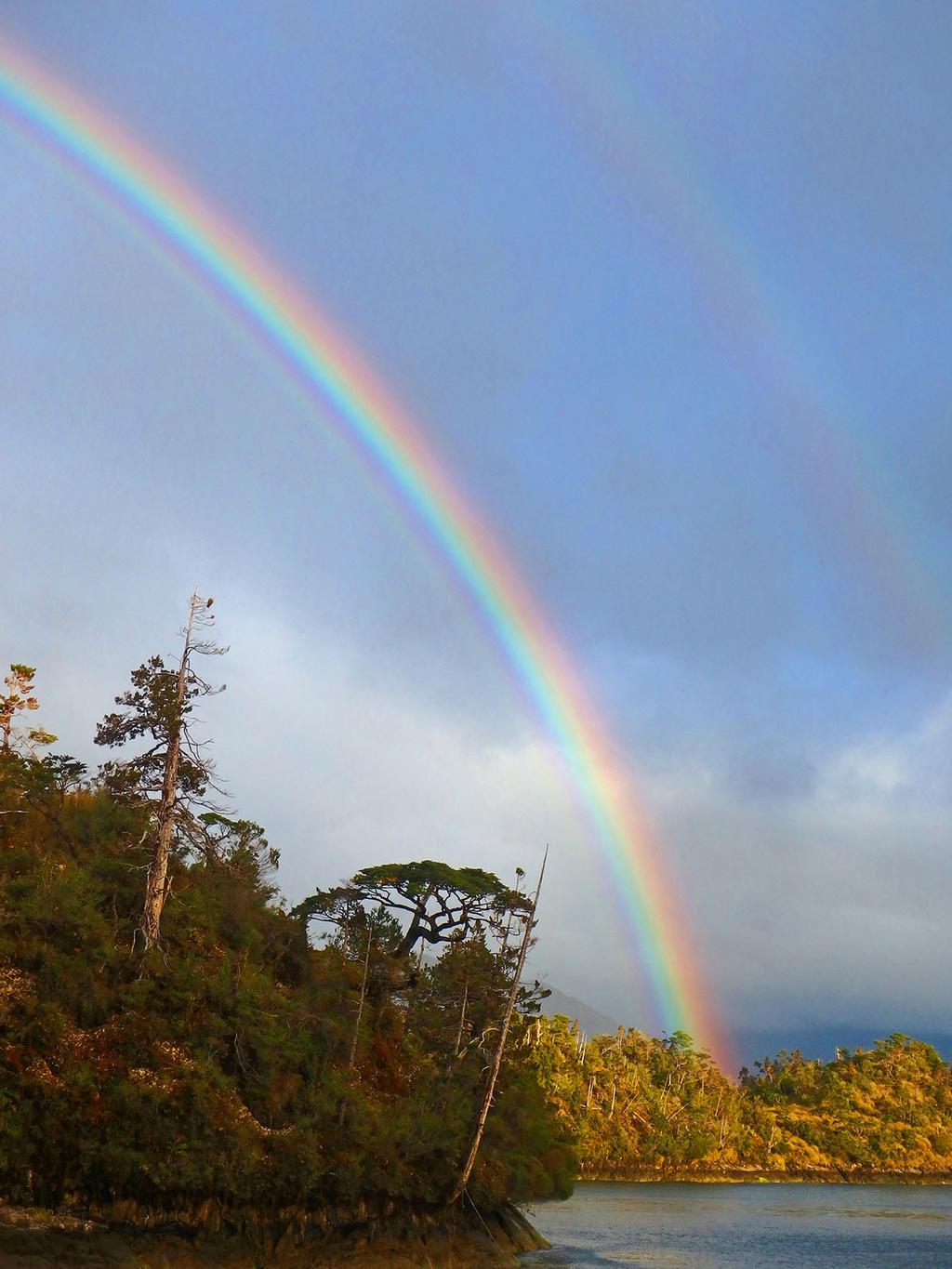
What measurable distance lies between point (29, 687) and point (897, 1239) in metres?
75.5

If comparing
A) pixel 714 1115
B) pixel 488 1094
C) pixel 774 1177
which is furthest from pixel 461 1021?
pixel 774 1177

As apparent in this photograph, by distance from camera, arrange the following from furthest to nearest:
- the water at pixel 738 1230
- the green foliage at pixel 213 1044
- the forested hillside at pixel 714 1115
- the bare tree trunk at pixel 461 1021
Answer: the forested hillside at pixel 714 1115
the water at pixel 738 1230
the bare tree trunk at pixel 461 1021
the green foliage at pixel 213 1044

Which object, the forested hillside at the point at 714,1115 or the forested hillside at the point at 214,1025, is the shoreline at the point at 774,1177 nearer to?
the forested hillside at the point at 714,1115

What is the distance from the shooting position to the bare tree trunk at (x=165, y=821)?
4603 cm

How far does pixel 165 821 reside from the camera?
46219 millimetres

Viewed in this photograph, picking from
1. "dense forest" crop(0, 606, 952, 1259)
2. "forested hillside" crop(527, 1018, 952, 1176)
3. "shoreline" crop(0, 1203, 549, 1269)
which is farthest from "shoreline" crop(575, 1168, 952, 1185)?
"shoreline" crop(0, 1203, 549, 1269)

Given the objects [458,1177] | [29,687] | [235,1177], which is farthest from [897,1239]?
[29,687]

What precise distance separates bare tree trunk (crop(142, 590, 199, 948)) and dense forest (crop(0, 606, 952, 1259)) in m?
0.10

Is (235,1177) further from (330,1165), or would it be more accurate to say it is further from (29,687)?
(29,687)

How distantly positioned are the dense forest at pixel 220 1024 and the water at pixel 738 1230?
261 inches

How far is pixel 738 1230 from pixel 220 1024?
6032 centimetres

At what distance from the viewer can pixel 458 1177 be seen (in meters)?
54.4

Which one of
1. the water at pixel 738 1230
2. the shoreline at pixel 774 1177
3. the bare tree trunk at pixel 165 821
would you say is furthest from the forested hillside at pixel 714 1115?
the bare tree trunk at pixel 165 821

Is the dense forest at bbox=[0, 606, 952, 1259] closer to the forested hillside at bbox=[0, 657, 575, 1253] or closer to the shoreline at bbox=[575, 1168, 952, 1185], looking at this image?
the forested hillside at bbox=[0, 657, 575, 1253]
